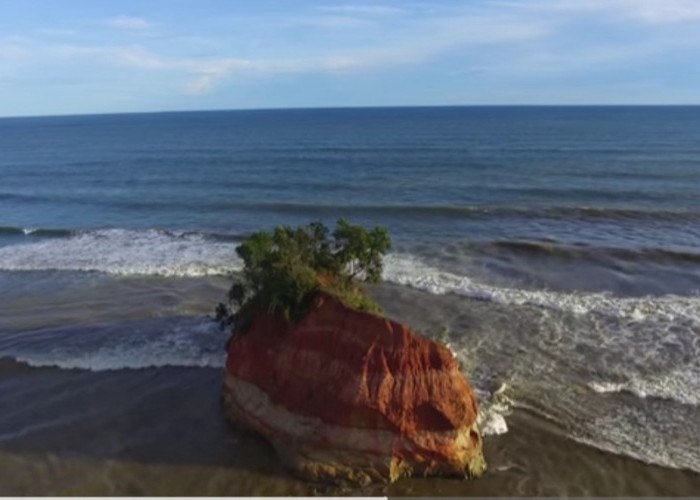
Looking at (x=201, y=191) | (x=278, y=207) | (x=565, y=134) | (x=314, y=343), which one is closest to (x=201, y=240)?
(x=278, y=207)

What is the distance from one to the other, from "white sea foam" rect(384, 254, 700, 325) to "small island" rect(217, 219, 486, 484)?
11200 mm

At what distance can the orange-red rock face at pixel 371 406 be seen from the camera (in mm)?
14008

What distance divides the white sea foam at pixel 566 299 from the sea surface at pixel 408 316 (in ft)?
0.38

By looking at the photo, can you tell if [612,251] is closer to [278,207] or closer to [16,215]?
[278,207]

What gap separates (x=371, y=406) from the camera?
13.9 meters

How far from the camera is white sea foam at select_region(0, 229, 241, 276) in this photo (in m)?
31.3

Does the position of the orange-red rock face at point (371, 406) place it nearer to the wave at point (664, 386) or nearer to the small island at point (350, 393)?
the small island at point (350, 393)

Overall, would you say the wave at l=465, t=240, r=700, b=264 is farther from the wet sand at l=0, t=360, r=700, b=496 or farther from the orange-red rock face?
the orange-red rock face

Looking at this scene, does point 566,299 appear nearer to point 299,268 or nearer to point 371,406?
point 299,268

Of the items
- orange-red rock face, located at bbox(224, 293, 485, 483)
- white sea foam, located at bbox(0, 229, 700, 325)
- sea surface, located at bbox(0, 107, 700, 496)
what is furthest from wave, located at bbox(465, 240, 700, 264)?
orange-red rock face, located at bbox(224, 293, 485, 483)

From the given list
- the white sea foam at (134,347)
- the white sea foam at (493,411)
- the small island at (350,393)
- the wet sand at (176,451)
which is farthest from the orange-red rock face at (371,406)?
the white sea foam at (134,347)

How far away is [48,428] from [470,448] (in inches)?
422

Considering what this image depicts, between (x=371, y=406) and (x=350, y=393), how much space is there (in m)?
0.53

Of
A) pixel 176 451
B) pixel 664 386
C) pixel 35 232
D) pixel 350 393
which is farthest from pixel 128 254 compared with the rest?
pixel 664 386
